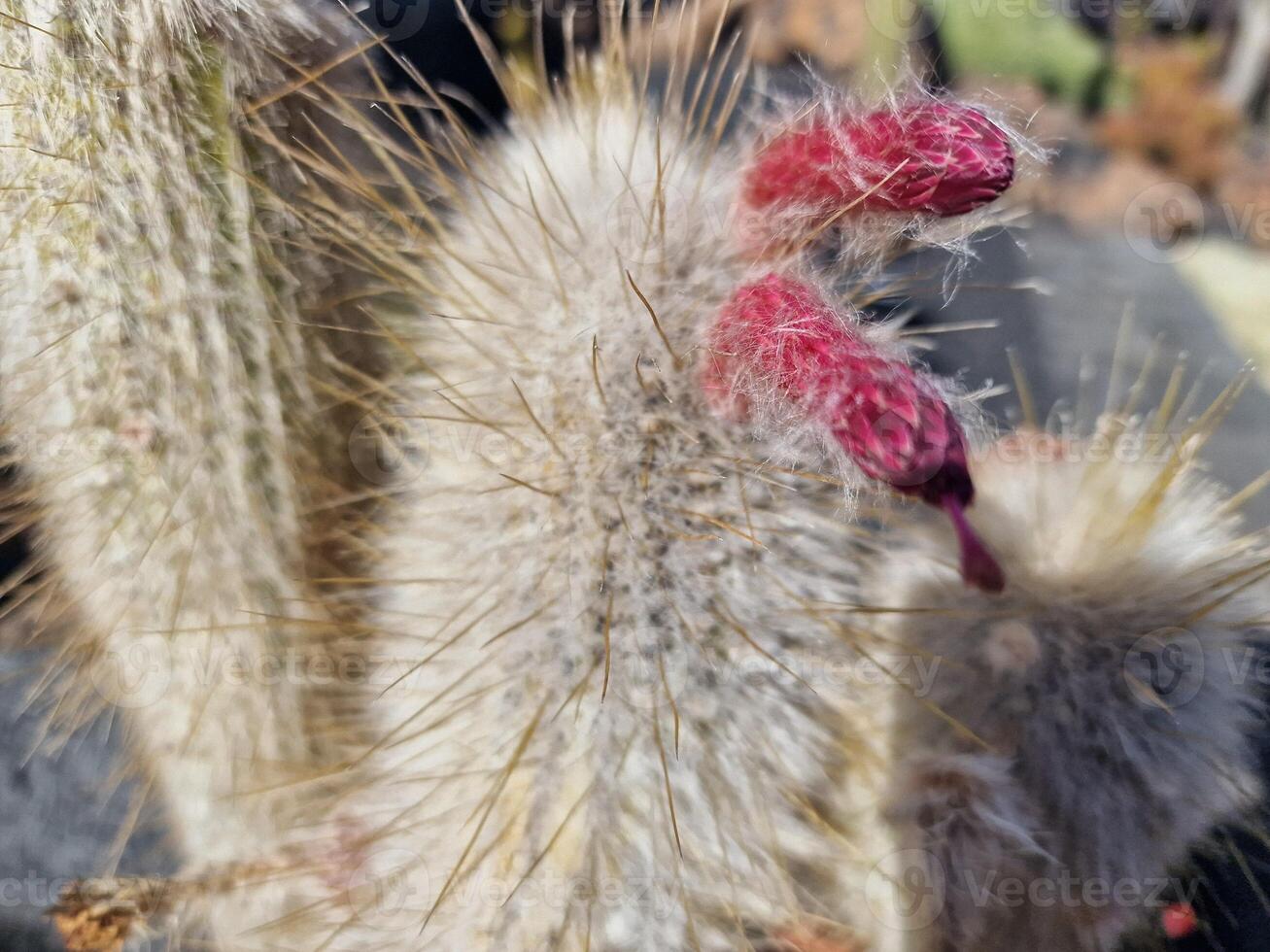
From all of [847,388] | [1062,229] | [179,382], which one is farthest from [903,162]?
[1062,229]

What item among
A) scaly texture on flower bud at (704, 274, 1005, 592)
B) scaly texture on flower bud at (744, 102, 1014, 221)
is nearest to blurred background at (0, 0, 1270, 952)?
scaly texture on flower bud at (744, 102, 1014, 221)

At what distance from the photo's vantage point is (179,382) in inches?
24.8

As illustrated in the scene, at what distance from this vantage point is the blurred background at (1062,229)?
0.75 metres

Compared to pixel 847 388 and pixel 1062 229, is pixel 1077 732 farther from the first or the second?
pixel 1062 229

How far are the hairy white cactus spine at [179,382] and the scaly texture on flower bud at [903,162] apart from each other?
0.33m

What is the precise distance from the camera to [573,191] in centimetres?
63

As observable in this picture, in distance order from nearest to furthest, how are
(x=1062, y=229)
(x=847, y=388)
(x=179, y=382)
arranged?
(x=847, y=388), (x=179, y=382), (x=1062, y=229)

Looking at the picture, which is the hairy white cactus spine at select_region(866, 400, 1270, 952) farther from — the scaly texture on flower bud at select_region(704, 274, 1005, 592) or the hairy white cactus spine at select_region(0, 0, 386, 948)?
the hairy white cactus spine at select_region(0, 0, 386, 948)

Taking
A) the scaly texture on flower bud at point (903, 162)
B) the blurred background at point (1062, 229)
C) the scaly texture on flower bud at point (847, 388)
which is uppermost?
the scaly texture on flower bud at point (903, 162)

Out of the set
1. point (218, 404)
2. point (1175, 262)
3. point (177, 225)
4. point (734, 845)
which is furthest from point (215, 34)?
point (1175, 262)

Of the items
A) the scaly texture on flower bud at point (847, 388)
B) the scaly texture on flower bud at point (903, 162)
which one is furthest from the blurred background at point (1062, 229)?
the scaly texture on flower bud at point (847, 388)

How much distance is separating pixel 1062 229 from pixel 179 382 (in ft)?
5.33

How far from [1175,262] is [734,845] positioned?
5.05 ft

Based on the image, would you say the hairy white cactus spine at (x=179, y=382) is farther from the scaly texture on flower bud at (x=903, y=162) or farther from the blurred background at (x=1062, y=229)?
the scaly texture on flower bud at (x=903, y=162)
